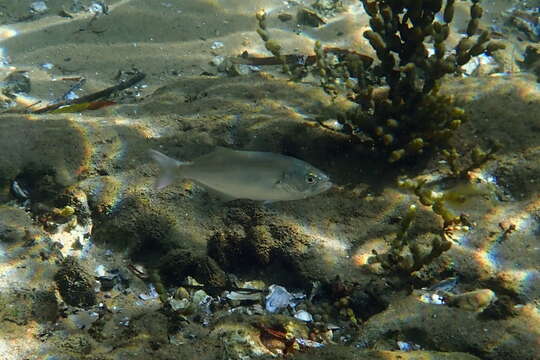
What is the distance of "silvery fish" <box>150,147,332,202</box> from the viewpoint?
311cm

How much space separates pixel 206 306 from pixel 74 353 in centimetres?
112

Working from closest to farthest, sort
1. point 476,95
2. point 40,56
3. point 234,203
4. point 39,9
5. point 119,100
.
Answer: point 234,203
point 476,95
point 119,100
point 40,56
point 39,9

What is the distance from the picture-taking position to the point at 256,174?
122 inches

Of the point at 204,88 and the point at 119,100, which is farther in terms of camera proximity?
the point at 119,100

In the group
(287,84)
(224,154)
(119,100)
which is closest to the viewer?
(224,154)

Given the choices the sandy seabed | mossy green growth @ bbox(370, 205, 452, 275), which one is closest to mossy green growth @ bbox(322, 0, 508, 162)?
the sandy seabed

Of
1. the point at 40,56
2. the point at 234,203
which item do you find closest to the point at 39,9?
the point at 40,56

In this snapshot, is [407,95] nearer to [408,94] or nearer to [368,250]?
[408,94]

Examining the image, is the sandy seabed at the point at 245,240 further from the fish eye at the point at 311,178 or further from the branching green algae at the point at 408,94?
the fish eye at the point at 311,178

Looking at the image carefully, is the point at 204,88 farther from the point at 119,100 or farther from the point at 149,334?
the point at 149,334

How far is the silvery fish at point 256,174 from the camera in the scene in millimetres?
3109

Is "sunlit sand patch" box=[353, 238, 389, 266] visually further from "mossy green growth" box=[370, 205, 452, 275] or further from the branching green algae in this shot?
the branching green algae

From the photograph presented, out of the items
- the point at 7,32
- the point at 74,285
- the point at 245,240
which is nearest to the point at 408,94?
the point at 245,240

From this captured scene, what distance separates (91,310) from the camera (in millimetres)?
3549
